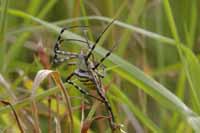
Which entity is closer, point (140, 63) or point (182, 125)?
point (182, 125)

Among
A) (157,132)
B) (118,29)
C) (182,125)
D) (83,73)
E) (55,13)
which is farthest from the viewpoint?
(55,13)

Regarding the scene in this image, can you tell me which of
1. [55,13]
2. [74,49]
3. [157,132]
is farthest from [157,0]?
[157,132]

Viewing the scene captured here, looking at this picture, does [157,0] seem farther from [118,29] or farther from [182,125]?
[182,125]

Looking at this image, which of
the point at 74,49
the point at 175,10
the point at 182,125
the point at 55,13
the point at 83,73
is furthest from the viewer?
the point at 55,13

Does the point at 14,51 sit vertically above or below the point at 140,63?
above

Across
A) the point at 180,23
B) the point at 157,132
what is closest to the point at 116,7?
the point at 180,23

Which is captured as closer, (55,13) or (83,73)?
(83,73)

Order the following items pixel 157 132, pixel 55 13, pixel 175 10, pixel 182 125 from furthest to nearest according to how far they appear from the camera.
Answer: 1. pixel 55 13
2. pixel 175 10
3. pixel 182 125
4. pixel 157 132

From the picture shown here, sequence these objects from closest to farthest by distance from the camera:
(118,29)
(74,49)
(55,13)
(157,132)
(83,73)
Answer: (83,73) < (157,132) < (74,49) < (118,29) < (55,13)

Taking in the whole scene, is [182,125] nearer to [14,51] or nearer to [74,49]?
[74,49]
